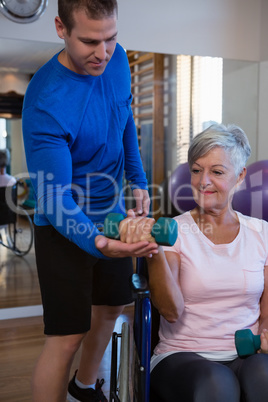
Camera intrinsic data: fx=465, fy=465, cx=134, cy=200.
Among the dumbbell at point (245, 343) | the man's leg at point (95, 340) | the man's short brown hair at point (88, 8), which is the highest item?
the man's short brown hair at point (88, 8)

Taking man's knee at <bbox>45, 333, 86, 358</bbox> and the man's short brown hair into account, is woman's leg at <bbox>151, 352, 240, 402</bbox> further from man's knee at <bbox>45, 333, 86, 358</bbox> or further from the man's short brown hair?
the man's short brown hair

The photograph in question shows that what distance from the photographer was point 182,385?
3.59ft

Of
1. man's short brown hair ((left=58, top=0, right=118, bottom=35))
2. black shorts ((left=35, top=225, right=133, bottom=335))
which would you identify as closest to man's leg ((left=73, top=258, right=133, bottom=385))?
black shorts ((left=35, top=225, right=133, bottom=335))

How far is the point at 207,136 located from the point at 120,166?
0.96 ft

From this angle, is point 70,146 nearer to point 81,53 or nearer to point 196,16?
point 81,53

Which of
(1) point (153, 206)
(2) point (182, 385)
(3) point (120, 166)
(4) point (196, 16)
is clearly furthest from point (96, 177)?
(1) point (153, 206)

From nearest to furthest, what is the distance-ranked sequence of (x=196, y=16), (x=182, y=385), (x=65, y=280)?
1. (x=182, y=385)
2. (x=65, y=280)
3. (x=196, y=16)

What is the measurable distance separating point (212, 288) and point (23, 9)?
212 cm

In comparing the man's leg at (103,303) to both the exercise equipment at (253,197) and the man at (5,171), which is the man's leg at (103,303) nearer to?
the exercise equipment at (253,197)

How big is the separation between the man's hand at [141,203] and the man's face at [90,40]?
473 millimetres

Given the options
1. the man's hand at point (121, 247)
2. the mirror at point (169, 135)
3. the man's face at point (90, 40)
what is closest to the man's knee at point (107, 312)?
the man's hand at point (121, 247)

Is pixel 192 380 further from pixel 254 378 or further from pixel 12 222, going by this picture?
pixel 12 222

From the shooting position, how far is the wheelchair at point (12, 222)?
353 centimetres

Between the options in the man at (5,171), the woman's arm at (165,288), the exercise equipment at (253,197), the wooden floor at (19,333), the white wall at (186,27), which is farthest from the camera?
the man at (5,171)
